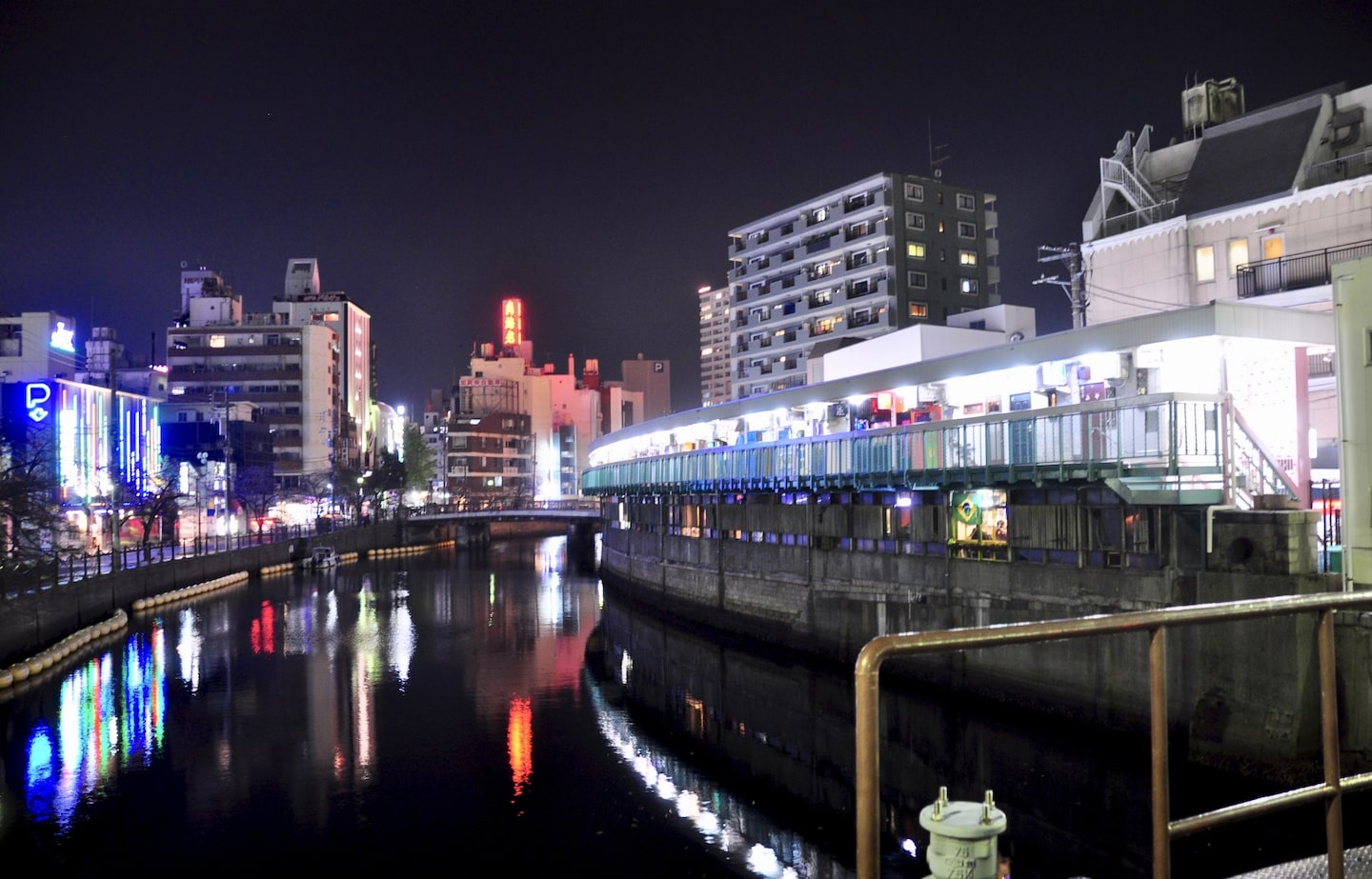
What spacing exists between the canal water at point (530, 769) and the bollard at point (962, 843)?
10.5 metres

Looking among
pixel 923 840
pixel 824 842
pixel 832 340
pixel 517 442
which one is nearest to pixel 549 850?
pixel 824 842

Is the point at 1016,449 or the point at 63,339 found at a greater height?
the point at 63,339

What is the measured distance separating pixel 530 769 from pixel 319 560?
161ft

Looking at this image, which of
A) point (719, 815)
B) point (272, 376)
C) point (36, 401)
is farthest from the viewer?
point (272, 376)

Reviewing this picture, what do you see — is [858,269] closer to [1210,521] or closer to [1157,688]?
[1210,521]

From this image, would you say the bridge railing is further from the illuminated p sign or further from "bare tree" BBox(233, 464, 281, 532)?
"bare tree" BBox(233, 464, 281, 532)

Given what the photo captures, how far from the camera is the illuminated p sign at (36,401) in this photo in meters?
51.3

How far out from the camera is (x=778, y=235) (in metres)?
74.0

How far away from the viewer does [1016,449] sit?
813 inches

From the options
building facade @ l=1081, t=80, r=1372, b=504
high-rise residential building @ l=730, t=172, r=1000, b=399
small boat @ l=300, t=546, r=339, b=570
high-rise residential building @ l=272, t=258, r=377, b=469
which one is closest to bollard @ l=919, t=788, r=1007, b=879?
building facade @ l=1081, t=80, r=1372, b=504

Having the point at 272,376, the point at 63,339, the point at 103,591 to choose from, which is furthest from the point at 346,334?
the point at 103,591

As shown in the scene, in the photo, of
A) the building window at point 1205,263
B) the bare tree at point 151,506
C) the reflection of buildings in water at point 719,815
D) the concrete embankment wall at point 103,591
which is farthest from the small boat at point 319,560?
the building window at point 1205,263

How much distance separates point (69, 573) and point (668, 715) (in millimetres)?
21669

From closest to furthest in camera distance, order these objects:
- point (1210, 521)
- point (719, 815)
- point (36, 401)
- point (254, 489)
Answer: point (719, 815), point (1210, 521), point (36, 401), point (254, 489)
